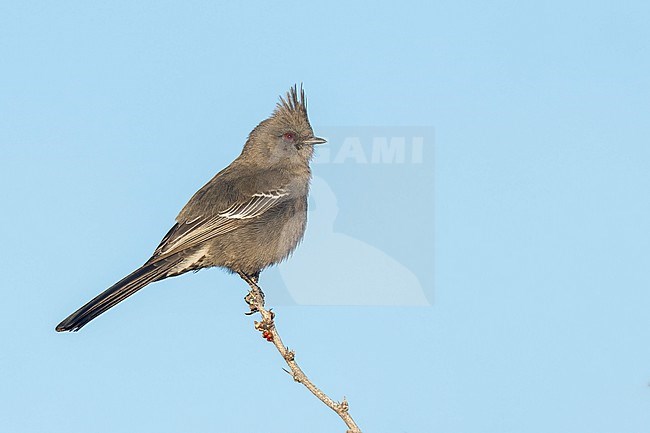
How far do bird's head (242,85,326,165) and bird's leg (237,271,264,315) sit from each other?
1389 mm

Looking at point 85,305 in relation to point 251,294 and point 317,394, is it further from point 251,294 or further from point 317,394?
point 317,394

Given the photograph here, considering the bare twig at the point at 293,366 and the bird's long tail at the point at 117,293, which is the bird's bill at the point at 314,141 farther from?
the bare twig at the point at 293,366

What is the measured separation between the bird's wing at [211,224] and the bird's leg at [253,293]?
46 cm

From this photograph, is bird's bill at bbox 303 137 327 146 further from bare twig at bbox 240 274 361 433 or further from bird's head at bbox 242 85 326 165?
bare twig at bbox 240 274 361 433

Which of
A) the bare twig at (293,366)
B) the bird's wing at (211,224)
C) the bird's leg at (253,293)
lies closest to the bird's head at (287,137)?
the bird's wing at (211,224)

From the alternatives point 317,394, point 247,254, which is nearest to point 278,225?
point 247,254

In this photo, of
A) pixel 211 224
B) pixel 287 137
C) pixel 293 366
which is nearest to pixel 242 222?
pixel 211 224

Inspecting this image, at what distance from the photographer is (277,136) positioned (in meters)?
9.22

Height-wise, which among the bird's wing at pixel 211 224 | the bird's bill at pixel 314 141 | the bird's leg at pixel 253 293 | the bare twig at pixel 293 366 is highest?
the bird's bill at pixel 314 141

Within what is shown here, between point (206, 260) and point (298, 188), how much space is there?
1.27 meters

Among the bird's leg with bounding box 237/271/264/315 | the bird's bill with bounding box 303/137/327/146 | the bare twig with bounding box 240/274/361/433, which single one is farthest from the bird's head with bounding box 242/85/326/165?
the bare twig with bounding box 240/274/361/433

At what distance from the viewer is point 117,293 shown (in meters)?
7.40

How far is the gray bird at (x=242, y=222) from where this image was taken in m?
7.88

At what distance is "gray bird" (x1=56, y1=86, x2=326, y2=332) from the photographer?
788 cm
